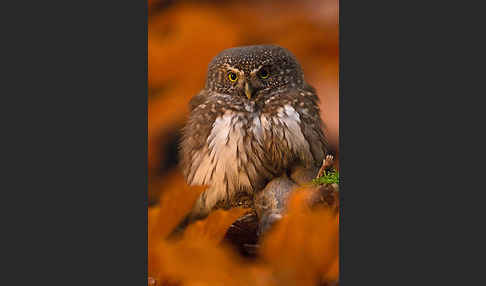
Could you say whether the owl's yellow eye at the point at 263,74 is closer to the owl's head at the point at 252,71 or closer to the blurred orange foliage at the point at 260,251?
the owl's head at the point at 252,71

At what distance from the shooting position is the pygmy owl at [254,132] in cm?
312

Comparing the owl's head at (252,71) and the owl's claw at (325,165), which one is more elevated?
the owl's head at (252,71)

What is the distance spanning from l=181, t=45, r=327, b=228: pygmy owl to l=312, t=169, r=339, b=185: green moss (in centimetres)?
6

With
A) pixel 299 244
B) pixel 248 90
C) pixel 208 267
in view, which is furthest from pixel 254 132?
pixel 208 267

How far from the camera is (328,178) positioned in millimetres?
3068

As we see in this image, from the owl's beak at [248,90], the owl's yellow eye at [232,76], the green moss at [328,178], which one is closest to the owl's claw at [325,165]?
the green moss at [328,178]

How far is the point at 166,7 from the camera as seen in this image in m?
3.08

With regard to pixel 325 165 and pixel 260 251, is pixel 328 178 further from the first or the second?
pixel 260 251

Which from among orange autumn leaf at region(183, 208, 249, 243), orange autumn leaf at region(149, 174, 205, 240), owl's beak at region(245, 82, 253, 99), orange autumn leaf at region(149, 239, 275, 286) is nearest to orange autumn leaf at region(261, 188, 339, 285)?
orange autumn leaf at region(149, 239, 275, 286)

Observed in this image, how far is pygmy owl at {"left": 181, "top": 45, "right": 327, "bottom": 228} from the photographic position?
312 cm

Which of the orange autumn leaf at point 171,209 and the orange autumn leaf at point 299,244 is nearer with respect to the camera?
the orange autumn leaf at point 299,244

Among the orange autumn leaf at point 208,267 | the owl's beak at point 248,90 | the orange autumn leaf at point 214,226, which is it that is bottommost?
the orange autumn leaf at point 208,267

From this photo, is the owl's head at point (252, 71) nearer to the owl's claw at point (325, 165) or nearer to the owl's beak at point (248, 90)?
the owl's beak at point (248, 90)

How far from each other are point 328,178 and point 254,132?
53cm
